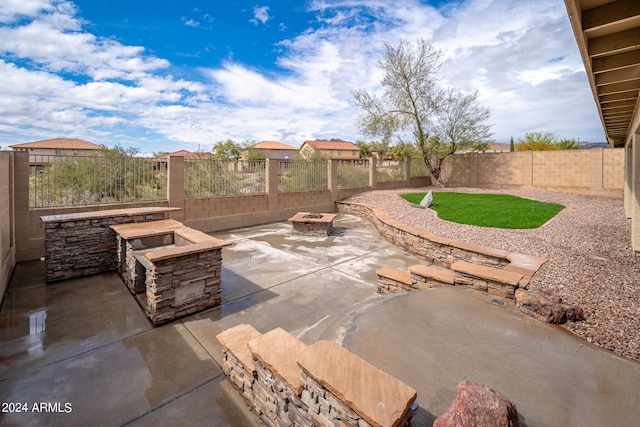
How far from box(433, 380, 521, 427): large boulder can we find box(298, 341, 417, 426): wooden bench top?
8.9 inches

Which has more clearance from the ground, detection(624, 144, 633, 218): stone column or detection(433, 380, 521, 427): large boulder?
detection(624, 144, 633, 218): stone column

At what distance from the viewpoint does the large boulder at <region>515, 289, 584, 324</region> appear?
123 inches

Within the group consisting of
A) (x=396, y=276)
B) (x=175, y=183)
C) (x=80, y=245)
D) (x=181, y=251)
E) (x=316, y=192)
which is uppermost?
(x=175, y=183)

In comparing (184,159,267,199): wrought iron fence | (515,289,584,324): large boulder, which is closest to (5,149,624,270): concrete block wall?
(184,159,267,199): wrought iron fence

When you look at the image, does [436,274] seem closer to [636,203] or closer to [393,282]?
[393,282]

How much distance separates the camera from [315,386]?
167 centimetres

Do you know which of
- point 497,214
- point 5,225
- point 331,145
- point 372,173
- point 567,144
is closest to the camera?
point 5,225

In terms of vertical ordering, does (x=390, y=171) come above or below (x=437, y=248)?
above

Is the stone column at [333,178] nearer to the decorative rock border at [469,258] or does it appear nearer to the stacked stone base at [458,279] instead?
the decorative rock border at [469,258]

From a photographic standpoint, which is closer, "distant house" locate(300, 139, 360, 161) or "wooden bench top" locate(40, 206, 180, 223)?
"wooden bench top" locate(40, 206, 180, 223)

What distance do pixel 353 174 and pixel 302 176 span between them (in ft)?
12.8

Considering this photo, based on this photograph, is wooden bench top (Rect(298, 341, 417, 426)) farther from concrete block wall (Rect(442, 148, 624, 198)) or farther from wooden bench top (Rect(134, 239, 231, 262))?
concrete block wall (Rect(442, 148, 624, 198))

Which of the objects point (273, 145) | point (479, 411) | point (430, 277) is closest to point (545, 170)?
point (430, 277)

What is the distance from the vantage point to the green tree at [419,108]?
1836cm
